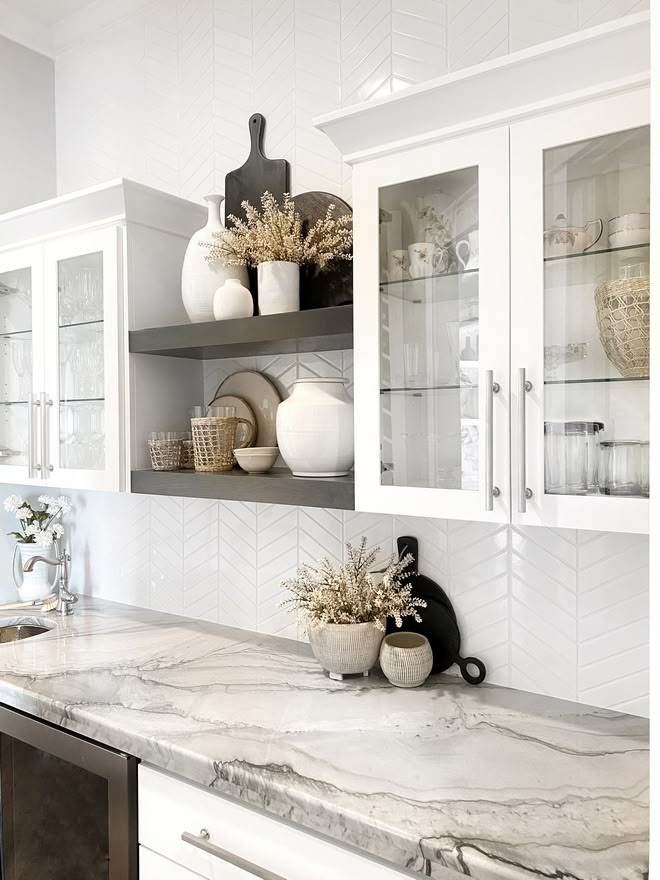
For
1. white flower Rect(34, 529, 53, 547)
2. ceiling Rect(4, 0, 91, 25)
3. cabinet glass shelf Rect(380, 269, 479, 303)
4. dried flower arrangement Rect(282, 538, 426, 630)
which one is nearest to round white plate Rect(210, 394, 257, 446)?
dried flower arrangement Rect(282, 538, 426, 630)

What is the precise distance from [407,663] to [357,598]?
188mm

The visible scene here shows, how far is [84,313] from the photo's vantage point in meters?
2.04

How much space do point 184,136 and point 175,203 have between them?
330 mm

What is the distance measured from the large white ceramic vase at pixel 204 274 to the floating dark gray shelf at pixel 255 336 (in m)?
0.09

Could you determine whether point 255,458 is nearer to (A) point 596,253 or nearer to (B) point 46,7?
(A) point 596,253

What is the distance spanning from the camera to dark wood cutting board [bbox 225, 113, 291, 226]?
1961mm

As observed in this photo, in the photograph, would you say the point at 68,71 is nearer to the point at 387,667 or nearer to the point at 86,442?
the point at 86,442

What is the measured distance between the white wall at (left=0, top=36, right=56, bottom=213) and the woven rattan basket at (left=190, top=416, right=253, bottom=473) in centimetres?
129

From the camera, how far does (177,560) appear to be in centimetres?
225

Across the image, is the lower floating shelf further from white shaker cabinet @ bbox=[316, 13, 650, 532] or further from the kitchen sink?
the kitchen sink

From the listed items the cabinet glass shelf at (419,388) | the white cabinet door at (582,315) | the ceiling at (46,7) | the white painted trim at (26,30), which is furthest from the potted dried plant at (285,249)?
the white painted trim at (26,30)

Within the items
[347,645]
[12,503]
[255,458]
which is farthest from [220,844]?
[12,503]

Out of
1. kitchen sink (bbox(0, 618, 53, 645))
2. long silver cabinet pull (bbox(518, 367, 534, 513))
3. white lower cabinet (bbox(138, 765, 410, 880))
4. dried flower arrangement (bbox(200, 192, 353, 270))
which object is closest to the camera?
white lower cabinet (bbox(138, 765, 410, 880))
